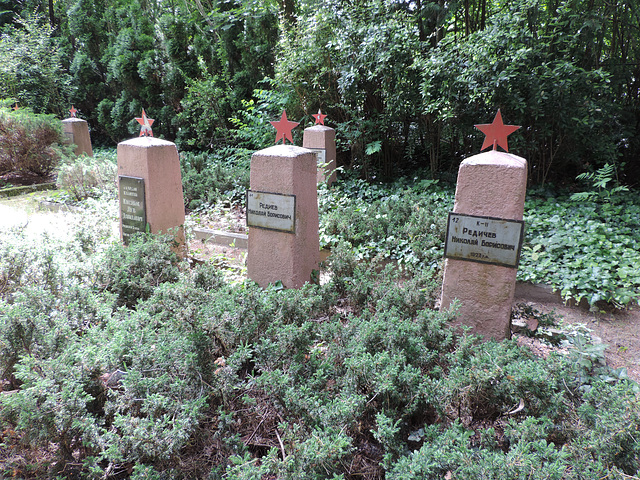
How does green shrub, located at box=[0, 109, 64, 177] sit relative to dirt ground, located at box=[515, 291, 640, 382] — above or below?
above

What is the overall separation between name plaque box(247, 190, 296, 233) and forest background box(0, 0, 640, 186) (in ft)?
12.0

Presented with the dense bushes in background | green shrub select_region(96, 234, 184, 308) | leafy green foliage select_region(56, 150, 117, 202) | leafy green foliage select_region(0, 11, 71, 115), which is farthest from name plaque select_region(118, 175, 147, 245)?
leafy green foliage select_region(0, 11, 71, 115)

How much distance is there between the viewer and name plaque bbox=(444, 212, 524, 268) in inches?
116

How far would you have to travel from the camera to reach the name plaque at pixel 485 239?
2.95 m

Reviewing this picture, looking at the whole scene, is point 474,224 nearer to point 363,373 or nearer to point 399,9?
point 363,373

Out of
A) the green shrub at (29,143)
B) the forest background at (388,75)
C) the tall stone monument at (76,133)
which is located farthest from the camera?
the tall stone monument at (76,133)

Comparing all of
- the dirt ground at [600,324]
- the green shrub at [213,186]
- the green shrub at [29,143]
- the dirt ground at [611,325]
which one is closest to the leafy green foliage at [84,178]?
the green shrub at [213,186]

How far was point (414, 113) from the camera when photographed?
7477 mm

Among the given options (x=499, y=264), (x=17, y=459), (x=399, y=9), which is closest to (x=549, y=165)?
(x=399, y=9)

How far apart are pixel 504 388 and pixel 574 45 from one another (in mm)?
5378

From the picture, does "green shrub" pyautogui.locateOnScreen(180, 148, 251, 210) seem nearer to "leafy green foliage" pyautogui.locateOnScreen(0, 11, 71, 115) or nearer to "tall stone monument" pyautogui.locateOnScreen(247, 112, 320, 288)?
"tall stone monument" pyautogui.locateOnScreen(247, 112, 320, 288)

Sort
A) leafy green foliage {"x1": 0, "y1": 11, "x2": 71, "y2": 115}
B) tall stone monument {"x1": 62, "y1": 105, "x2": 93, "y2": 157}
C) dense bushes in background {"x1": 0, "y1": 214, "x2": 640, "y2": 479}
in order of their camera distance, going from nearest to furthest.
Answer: dense bushes in background {"x1": 0, "y1": 214, "x2": 640, "y2": 479}
tall stone monument {"x1": 62, "y1": 105, "x2": 93, "y2": 157}
leafy green foliage {"x1": 0, "y1": 11, "x2": 71, "y2": 115}

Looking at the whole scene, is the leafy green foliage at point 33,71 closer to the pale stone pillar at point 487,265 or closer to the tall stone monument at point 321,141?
the tall stone monument at point 321,141

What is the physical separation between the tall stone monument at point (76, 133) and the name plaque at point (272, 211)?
841cm
